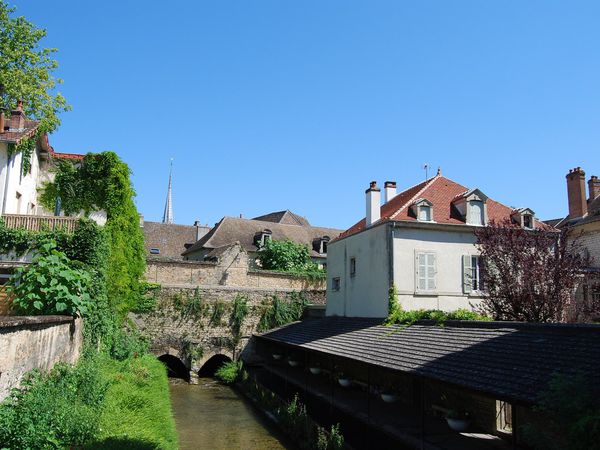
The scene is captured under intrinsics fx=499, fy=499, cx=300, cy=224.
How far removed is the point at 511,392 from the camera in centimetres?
727

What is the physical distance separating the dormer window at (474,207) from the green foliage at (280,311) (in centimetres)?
1123

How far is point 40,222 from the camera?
17844 millimetres

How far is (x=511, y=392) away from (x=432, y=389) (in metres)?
7.03

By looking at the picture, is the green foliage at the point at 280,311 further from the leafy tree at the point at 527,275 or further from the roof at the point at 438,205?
the leafy tree at the point at 527,275

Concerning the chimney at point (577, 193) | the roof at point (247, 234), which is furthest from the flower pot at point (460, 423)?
the roof at point (247, 234)

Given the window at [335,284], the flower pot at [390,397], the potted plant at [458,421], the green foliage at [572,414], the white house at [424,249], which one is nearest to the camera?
the green foliage at [572,414]

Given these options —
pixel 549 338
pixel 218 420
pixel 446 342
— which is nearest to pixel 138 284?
pixel 218 420

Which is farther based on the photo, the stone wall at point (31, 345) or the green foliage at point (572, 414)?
the stone wall at point (31, 345)

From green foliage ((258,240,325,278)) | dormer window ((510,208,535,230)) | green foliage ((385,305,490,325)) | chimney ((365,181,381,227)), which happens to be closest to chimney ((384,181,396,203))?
chimney ((365,181,381,227))

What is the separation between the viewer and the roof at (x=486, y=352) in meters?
7.69

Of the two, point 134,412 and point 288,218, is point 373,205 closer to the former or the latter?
point 134,412

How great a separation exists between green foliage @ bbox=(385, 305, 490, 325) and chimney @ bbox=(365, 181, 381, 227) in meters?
3.72

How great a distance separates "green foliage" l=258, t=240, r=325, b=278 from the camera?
34.2 m

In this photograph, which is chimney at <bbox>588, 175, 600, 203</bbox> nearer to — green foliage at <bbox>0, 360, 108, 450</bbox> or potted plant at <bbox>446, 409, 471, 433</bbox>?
potted plant at <bbox>446, 409, 471, 433</bbox>
